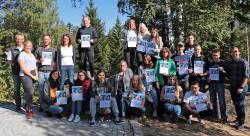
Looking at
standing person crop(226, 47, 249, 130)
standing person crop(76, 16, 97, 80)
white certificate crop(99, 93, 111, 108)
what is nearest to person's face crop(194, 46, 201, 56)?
standing person crop(226, 47, 249, 130)

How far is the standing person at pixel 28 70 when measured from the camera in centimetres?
1070

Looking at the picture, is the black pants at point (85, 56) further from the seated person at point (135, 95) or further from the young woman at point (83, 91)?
the seated person at point (135, 95)

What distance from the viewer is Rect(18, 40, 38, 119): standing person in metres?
10.7

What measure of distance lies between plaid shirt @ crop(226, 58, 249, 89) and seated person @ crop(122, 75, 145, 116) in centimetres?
230

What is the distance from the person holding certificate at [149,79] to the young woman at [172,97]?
27 cm

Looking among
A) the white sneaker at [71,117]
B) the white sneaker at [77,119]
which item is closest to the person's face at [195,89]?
the white sneaker at [77,119]

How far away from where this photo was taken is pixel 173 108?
36.6ft

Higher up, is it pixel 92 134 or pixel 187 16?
pixel 187 16

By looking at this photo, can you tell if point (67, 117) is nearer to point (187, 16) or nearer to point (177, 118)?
point (177, 118)

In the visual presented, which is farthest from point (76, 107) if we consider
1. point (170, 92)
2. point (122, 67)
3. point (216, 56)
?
point (216, 56)

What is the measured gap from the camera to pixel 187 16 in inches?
698

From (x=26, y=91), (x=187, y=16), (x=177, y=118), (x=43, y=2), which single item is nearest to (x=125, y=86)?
(x=177, y=118)

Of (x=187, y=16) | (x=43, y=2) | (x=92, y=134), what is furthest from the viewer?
(x=43, y=2)

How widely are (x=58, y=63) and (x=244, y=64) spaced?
15.9 ft
